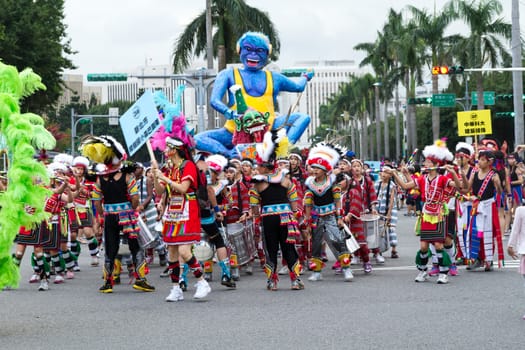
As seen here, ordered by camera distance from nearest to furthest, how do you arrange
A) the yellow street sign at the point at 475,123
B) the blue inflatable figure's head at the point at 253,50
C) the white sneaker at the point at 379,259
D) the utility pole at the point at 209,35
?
1. the white sneaker at the point at 379,259
2. the blue inflatable figure's head at the point at 253,50
3. the yellow street sign at the point at 475,123
4. the utility pole at the point at 209,35

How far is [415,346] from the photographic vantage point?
7809mm

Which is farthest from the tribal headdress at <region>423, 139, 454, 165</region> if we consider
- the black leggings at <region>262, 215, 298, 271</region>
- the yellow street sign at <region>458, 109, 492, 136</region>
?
the yellow street sign at <region>458, 109, 492, 136</region>

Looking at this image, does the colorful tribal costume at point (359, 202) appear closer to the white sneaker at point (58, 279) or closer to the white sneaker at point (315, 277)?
the white sneaker at point (315, 277)

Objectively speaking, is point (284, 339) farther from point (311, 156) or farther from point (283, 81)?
point (283, 81)

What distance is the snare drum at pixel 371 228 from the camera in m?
15.2

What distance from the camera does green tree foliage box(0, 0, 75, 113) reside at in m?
37.0

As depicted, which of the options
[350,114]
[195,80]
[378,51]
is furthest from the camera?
[350,114]

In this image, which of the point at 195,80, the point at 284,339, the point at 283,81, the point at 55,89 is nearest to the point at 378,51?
the point at 55,89

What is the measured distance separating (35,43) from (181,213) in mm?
28390

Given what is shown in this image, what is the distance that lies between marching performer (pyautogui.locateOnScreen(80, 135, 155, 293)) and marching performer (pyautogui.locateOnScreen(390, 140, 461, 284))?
3771mm

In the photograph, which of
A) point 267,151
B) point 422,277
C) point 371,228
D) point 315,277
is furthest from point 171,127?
point 371,228

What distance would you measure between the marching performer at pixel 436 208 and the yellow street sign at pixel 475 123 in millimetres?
11486

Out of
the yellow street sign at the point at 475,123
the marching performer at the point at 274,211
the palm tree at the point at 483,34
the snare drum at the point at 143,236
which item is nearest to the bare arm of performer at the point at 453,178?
the marching performer at the point at 274,211

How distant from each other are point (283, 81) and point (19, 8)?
22.1m
